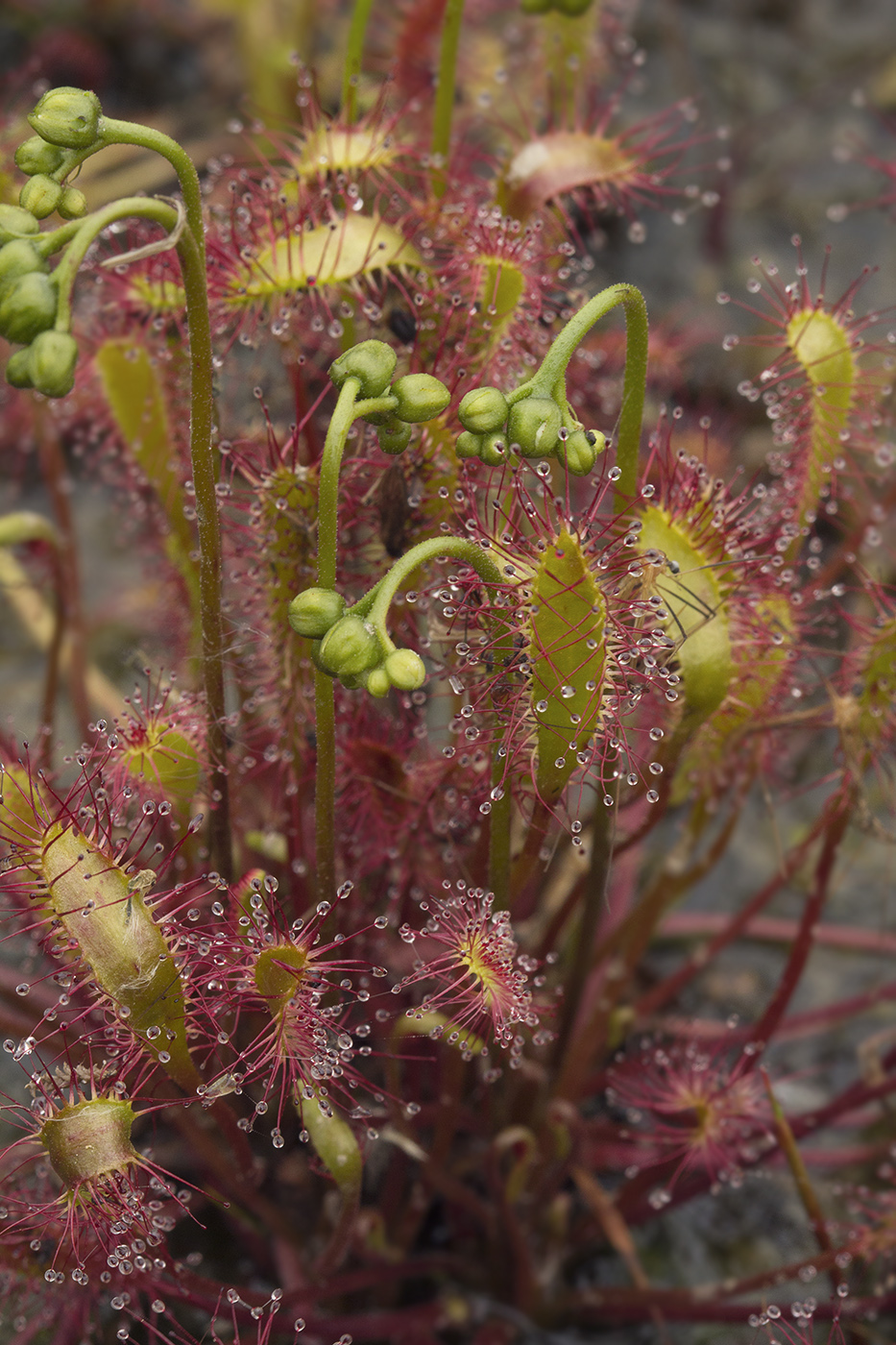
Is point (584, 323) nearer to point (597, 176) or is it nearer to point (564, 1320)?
point (597, 176)

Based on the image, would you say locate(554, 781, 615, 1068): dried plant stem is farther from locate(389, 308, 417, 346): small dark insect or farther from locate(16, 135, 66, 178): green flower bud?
locate(16, 135, 66, 178): green flower bud

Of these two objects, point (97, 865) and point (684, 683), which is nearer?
point (97, 865)

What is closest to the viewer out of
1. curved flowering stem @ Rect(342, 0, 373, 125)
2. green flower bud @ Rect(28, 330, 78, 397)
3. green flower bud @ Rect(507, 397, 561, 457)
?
green flower bud @ Rect(28, 330, 78, 397)

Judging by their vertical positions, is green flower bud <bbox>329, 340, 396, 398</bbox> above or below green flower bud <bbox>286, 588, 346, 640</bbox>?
above

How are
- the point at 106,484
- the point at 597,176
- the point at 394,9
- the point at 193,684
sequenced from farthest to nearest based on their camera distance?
the point at 106,484, the point at 394,9, the point at 193,684, the point at 597,176

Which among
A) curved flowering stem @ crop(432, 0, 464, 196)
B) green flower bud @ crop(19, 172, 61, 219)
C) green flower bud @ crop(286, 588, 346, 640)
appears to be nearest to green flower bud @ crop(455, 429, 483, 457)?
green flower bud @ crop(286, 588, 346, 640)

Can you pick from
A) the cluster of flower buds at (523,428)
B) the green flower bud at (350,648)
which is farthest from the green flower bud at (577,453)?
the green flower bud at (350,648)

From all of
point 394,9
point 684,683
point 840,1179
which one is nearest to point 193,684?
point 684,683
